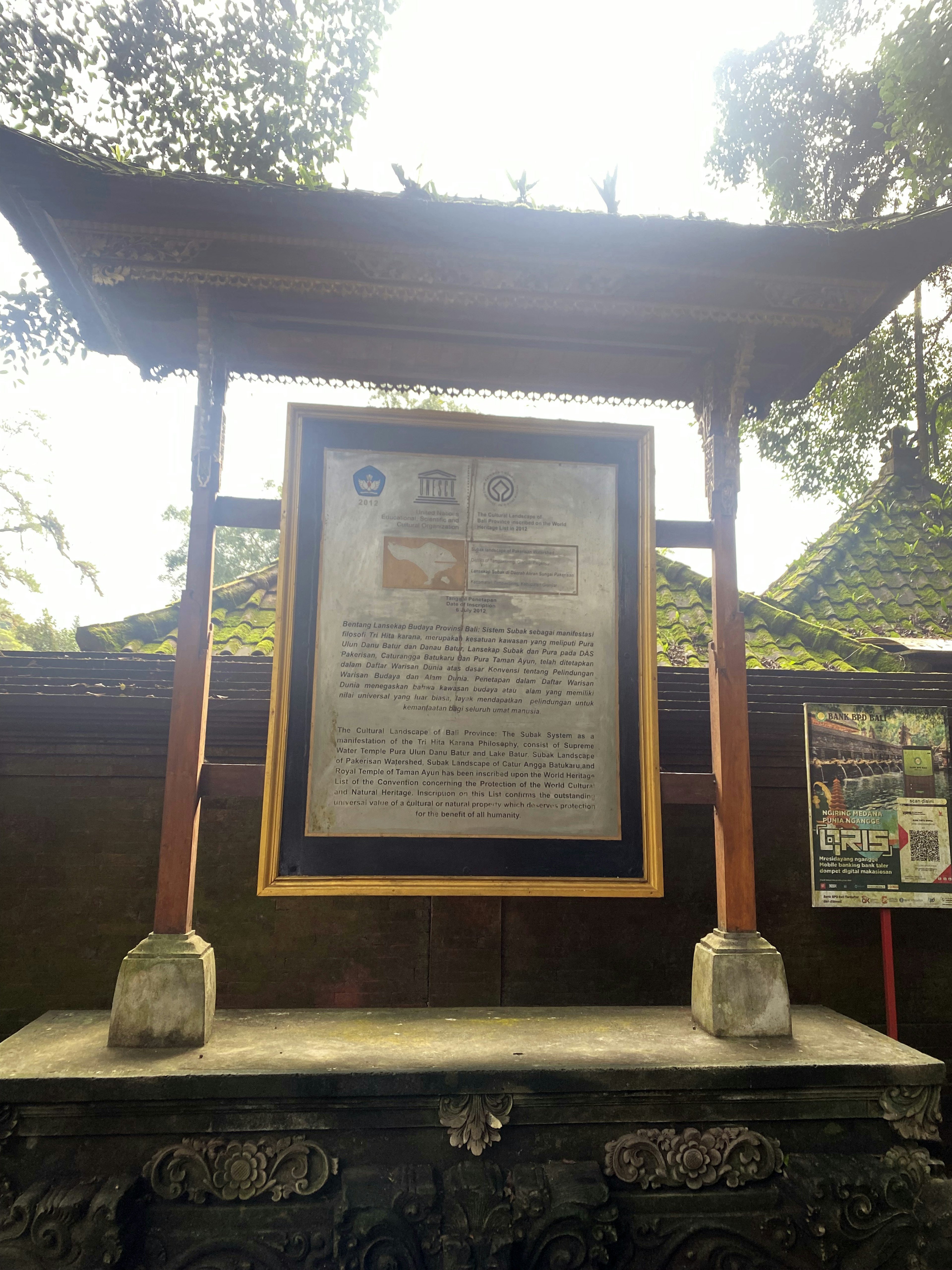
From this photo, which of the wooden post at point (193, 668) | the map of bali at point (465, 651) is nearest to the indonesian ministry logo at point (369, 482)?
the map of bali at point (465, 651)

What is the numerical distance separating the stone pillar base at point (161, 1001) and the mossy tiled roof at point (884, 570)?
7025 mm

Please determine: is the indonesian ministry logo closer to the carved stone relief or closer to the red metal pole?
the carved stone relief

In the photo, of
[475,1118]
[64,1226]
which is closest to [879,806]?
[475,1118]

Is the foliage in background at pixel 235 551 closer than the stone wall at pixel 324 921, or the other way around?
the stone wall at pixel 324 921

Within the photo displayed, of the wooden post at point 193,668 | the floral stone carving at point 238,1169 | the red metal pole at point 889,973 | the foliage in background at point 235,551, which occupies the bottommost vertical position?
the floral stone carving at point 238,1169

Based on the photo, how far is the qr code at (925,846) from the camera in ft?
17.5

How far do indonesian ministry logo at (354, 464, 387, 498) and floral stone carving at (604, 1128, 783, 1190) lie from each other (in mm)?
3894

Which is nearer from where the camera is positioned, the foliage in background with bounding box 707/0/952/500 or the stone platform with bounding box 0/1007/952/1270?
the stone platform with bounding box 0/1007/952/1270

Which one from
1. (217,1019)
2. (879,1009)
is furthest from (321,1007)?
(879,1009)

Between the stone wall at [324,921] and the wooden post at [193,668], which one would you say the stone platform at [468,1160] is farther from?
the stone wall at [324,921]

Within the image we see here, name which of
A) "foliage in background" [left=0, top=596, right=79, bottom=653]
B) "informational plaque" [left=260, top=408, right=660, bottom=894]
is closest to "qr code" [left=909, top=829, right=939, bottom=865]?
"informational plaque" [left=260, top=408, right=660, bottom=894]

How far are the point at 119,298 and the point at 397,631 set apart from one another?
109 inches

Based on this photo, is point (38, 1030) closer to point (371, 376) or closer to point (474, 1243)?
point (474, 1243)

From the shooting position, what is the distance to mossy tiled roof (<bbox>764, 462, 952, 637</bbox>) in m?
9.17
